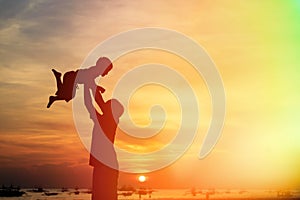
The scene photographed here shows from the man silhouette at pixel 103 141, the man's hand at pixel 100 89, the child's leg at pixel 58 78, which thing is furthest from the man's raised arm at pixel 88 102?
the child's leg at pixel 58 78

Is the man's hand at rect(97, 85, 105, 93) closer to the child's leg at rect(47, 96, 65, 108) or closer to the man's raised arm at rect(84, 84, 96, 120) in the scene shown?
the man's raised arm at rect(84, 84, 96, 120)

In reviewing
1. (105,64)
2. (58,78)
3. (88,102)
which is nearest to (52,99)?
(58,78)

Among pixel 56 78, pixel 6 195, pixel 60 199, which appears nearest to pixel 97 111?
pixel 56 78

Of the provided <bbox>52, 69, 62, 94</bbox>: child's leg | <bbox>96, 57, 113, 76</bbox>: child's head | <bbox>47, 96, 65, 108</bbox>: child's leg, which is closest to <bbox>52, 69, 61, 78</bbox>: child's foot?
<bbox>52, 69, 62, 94</bbox>: child's leg

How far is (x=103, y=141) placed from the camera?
4.96 metres

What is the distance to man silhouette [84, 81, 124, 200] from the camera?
4.89 meters

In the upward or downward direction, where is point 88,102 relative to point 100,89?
downward

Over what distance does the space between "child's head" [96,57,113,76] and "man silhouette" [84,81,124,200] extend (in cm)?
22

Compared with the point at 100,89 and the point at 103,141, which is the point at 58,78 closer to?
the point at 100,89

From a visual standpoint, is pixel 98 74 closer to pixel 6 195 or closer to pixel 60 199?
pixel 60 199

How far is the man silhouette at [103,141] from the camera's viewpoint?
489 centimetres

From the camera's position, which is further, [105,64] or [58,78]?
[58,78]

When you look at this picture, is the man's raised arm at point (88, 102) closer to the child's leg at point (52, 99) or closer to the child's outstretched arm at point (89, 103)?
the child's outstretched arm at point (89, 103)

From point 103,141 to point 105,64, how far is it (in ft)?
2.50
